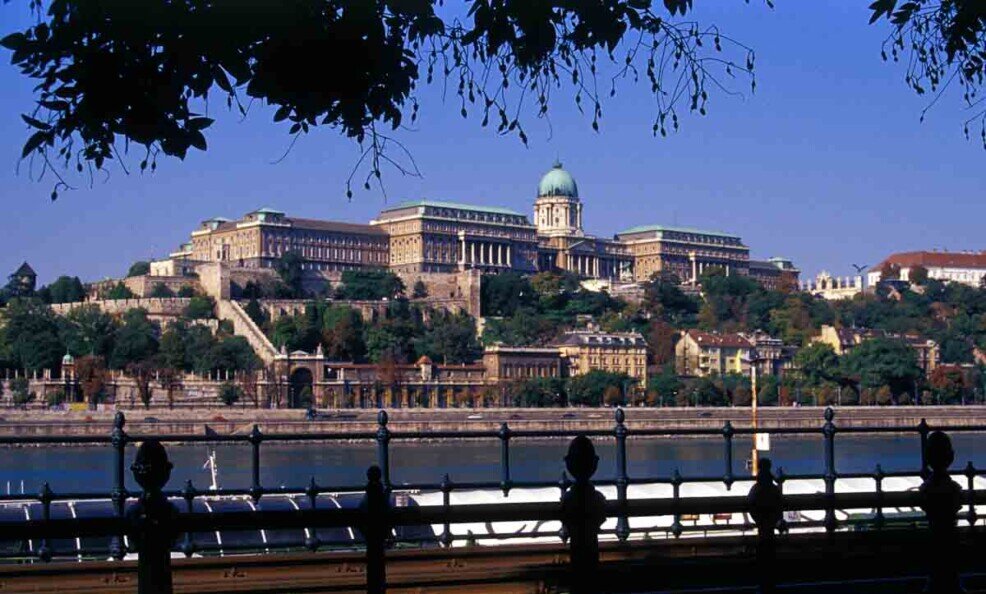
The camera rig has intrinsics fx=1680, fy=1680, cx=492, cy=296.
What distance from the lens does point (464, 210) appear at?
118 m

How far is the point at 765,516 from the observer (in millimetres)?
4188

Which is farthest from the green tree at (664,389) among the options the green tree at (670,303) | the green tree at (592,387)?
the green tree at (670,303)

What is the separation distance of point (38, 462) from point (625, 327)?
50.5 metres

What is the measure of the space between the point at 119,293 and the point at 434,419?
38627 millimetres

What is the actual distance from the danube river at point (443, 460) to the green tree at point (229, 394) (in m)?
12.8

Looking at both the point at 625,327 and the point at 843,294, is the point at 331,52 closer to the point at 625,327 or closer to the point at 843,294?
the point at 625,327

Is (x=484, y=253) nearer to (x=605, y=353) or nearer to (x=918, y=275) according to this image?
(x=918, y=275)

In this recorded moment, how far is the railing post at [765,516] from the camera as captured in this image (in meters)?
4.14

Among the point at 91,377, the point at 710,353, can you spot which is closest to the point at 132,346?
the point at 91,377

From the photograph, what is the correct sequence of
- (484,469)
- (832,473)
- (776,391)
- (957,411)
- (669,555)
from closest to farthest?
1. (669,555)
2. (832,473)
3. (484,469)
4. (957,411)
5. (776,391)

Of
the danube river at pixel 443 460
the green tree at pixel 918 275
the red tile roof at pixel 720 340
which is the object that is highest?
the green tree at pixel 918 275

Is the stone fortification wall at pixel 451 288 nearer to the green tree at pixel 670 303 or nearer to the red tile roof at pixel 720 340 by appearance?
the green tree at pixel 670 303

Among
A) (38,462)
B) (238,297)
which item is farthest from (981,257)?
(38,462)

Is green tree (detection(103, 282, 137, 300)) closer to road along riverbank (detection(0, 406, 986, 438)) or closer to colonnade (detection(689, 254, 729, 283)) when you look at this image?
road along riverbank (detection(0, 406, 986, 438))
